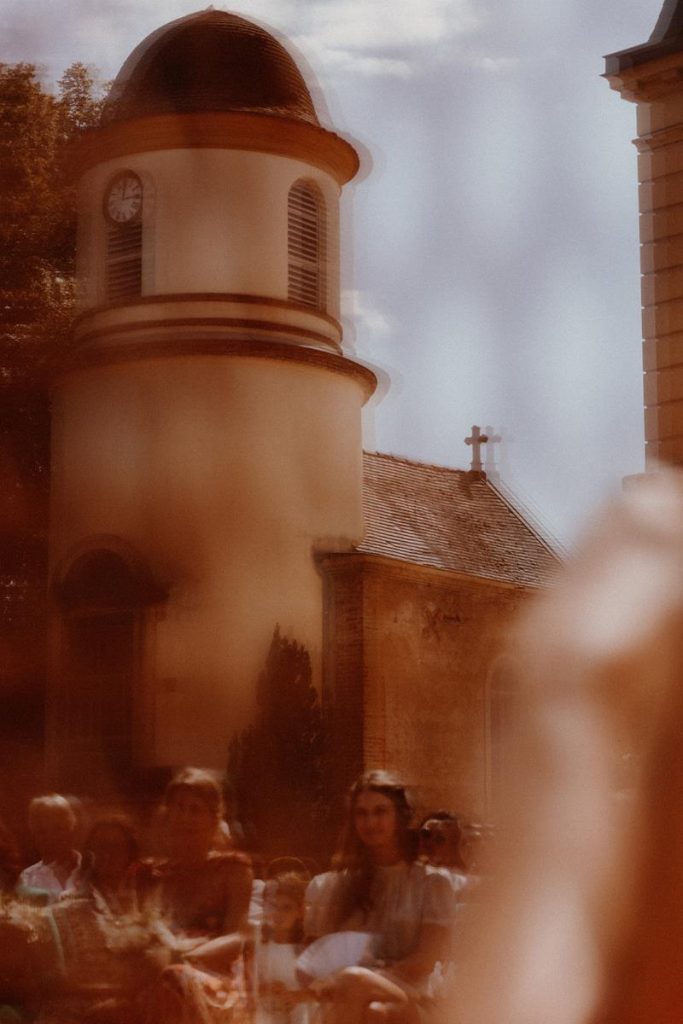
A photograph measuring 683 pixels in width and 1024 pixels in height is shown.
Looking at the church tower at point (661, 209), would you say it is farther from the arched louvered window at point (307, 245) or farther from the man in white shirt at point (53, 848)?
the arched louvered window at point (307, 245)

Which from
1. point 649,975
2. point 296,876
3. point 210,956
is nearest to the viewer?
point 649,975

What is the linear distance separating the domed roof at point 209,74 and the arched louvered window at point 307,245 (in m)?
0.98

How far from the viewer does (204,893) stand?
A: 5.59 metres

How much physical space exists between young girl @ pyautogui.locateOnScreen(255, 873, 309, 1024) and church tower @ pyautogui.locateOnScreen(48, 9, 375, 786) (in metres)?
10.9

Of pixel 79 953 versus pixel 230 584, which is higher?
pixel 230 584

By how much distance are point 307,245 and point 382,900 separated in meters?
15.6

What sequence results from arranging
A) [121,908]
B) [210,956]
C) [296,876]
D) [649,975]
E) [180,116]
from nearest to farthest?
[649,975] → [210,956] → [121,908] → [296,876] → [180,116]

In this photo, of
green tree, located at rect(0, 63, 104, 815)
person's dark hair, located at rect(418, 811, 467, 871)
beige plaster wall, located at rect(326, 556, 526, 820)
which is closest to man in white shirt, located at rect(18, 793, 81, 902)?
person's dark hair, located at rect(418, 811, 467, 871)

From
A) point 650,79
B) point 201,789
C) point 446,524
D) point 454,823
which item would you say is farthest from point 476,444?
point 201,789

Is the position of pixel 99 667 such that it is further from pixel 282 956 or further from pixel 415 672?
Answer: pixel 282 956

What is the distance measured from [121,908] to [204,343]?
42.3 feet

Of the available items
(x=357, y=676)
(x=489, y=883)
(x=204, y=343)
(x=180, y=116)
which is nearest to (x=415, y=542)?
(x=357, y=676)

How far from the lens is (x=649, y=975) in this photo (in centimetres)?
131

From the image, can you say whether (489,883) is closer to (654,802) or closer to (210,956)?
(654,802)
